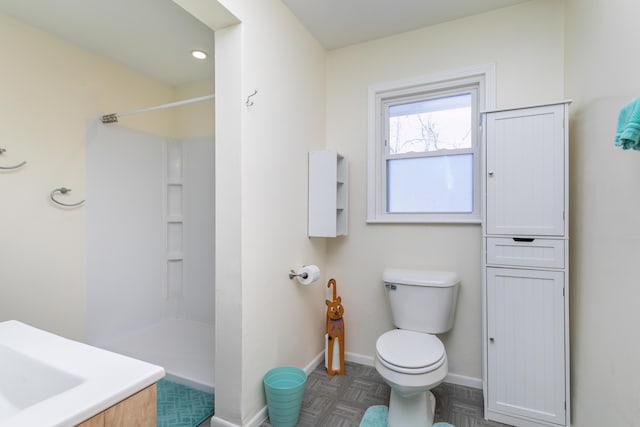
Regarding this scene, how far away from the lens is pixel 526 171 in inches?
66.2

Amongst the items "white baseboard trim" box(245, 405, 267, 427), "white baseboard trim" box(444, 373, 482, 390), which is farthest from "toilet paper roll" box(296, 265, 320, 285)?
"white baseboard trim" box(444, 373, 482, 390)

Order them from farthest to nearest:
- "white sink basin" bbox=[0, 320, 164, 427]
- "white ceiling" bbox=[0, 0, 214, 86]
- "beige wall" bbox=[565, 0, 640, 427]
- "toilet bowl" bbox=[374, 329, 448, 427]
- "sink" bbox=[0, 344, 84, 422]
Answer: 1. "white ceiling" bbox=[0, 0, 214, 86]
2. "toilet bowl" bbox=[374, 329, 448, 427]
3. "beige wall" bbox=[565, 0, 640, 427]
4. "sink" bbox=[0, 344, 84, 422]
5. "white sink basin" bbox=[0, 320, 164, 427]

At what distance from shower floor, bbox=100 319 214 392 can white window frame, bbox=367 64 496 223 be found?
1.57m

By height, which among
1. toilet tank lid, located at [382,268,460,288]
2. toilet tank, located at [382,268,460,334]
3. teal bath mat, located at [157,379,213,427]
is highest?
toilet tank lid, located at [382,268,460,288]

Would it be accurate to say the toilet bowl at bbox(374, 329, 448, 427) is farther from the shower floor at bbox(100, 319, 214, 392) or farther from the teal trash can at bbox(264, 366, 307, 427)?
the shower floor at bbox(100, 319, 214, 392)

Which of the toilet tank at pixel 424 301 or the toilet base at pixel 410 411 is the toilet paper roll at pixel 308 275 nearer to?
the toilet tank at pixel 424 301

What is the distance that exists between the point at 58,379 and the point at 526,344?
1972mm

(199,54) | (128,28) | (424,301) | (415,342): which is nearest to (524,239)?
(424,301)

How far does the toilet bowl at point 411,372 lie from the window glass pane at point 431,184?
90cm

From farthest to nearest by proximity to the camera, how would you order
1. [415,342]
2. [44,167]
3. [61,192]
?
[61,192]
[44,167]
[415,342]

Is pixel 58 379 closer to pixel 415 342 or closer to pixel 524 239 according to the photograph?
pixel 415 342

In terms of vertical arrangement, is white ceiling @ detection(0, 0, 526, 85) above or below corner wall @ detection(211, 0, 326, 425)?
above

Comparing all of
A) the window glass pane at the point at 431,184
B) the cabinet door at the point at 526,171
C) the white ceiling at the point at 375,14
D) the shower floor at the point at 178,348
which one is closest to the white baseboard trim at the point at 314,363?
the shower floor at the point at 178,348

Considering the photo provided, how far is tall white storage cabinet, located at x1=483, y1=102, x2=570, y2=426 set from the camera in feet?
5.32
